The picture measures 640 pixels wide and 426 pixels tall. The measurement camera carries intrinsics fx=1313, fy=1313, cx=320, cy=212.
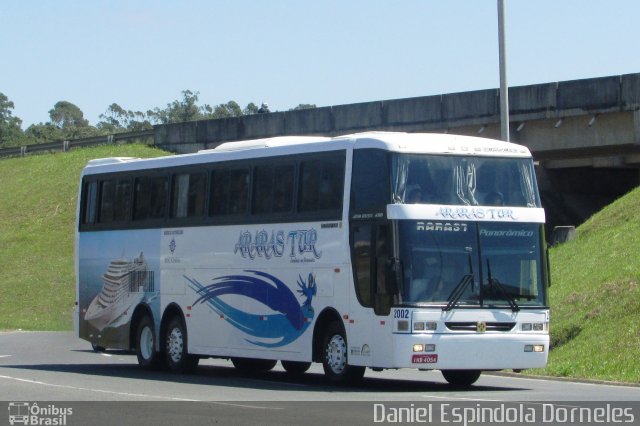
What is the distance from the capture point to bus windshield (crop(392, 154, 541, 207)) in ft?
66.5

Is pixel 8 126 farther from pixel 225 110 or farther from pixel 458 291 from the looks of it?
pixel 458 291

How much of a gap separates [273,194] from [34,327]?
25290mm

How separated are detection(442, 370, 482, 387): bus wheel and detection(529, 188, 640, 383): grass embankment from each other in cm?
293

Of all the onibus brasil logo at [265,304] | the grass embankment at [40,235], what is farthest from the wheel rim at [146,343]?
the grass embankment at [40,235]

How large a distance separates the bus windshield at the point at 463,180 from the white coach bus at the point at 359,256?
2 centimetres

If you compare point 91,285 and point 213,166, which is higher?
point 213,166

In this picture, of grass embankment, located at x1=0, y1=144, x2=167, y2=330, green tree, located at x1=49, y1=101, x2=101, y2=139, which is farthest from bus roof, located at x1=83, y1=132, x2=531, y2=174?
green tree, located at x1=49, y1=101, x2=101, y2=139

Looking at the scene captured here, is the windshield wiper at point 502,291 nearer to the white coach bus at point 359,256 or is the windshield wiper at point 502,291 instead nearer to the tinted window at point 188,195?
the white coach bus at point 359,256

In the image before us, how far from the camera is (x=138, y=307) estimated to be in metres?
26.8

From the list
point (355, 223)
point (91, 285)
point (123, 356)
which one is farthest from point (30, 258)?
point (355, 223)

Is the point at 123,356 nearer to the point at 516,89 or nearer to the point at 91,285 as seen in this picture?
the point at 91,285

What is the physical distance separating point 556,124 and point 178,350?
721 inches

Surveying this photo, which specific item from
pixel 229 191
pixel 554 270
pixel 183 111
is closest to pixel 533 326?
pixel 229 191
